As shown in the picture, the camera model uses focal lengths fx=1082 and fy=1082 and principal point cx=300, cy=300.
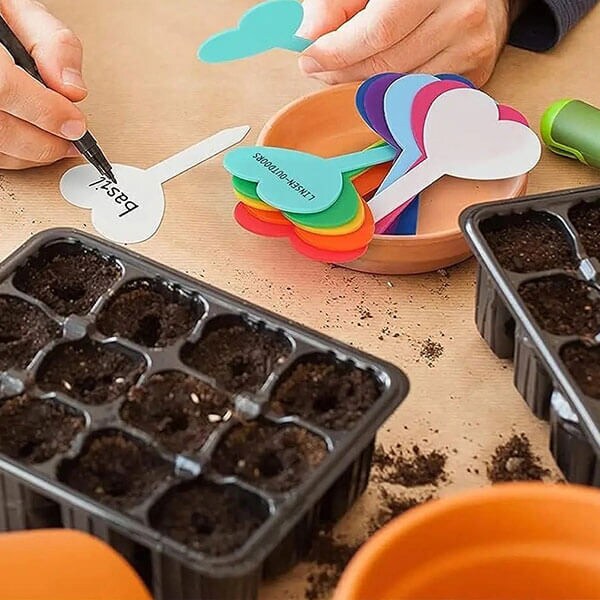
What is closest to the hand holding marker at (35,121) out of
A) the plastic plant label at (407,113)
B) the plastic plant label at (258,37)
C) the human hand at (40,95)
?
the human hand at (40,95)

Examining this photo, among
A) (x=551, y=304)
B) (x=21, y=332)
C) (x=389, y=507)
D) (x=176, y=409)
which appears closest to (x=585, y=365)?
(x=551, y=304)

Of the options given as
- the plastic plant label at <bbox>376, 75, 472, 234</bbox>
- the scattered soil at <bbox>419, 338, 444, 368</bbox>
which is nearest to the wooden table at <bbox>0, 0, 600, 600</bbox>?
the scattered soil at <bbox>419, 338, 444, 368</bbox>

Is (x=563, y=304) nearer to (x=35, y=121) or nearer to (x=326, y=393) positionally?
(x=326, y=393)

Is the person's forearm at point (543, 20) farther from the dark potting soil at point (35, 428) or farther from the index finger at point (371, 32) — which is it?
the dark potting soil at point (35, 428)

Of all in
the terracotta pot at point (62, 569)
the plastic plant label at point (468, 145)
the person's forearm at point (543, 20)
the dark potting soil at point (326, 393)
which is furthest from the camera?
the person's forearm at point (543, 20)

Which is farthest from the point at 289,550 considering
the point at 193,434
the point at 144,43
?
the point at 144,43

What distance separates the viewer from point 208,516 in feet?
2.12

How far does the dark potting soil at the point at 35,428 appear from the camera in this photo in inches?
27.0

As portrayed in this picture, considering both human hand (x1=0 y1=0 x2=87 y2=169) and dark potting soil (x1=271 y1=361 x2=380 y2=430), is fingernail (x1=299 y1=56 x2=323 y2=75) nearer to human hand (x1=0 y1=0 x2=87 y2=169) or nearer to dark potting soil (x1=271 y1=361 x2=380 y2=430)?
human hand (x1=0 y1=0 x2=87 y2=169)

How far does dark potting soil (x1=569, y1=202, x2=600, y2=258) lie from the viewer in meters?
0.84

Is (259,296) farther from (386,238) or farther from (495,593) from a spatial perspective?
(495,593)

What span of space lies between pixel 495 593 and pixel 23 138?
0.62 metres

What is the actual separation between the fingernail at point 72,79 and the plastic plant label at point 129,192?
77 mm

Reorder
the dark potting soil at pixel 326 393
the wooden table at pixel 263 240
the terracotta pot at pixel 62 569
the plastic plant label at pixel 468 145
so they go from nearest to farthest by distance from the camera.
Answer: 1. the terracotta pot at pixel 62 569
2. the dark potting soil at pixel 326 393
3. the wooden table at pixel 263 240
4. the plastic plant label at pixel 468 145
